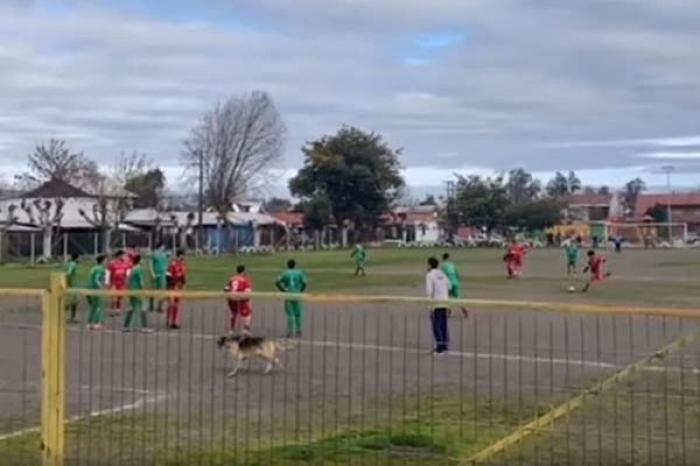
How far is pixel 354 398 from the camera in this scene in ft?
41.0

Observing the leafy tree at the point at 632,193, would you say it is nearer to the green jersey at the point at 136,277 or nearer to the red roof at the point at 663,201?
the red roof at the point at 663,201

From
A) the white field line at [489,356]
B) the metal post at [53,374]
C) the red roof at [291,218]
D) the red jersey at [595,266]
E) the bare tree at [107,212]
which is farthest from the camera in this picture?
the red roof at [291,218]

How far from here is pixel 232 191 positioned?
100812mm

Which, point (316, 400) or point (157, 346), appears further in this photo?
point (157, 346)

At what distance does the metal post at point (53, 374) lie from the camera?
8.28 m

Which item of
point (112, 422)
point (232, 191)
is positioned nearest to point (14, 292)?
point (112, 422)

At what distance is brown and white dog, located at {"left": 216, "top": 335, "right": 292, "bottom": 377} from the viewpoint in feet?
51.3

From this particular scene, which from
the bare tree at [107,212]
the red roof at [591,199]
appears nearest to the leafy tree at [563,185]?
the red roof at [591,199]

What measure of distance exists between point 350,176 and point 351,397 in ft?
307

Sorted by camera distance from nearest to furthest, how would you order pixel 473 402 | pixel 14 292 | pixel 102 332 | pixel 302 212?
pixel 14 292, pixel 473 402, pixel 102 332, pixel 302 212

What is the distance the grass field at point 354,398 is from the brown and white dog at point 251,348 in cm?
22

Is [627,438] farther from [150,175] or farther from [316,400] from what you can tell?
[150,175]

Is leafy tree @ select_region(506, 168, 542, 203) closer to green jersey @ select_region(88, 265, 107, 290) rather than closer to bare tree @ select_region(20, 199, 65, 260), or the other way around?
bare tree @ select_region(20, 199, 65, 260)

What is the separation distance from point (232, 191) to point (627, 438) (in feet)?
300
